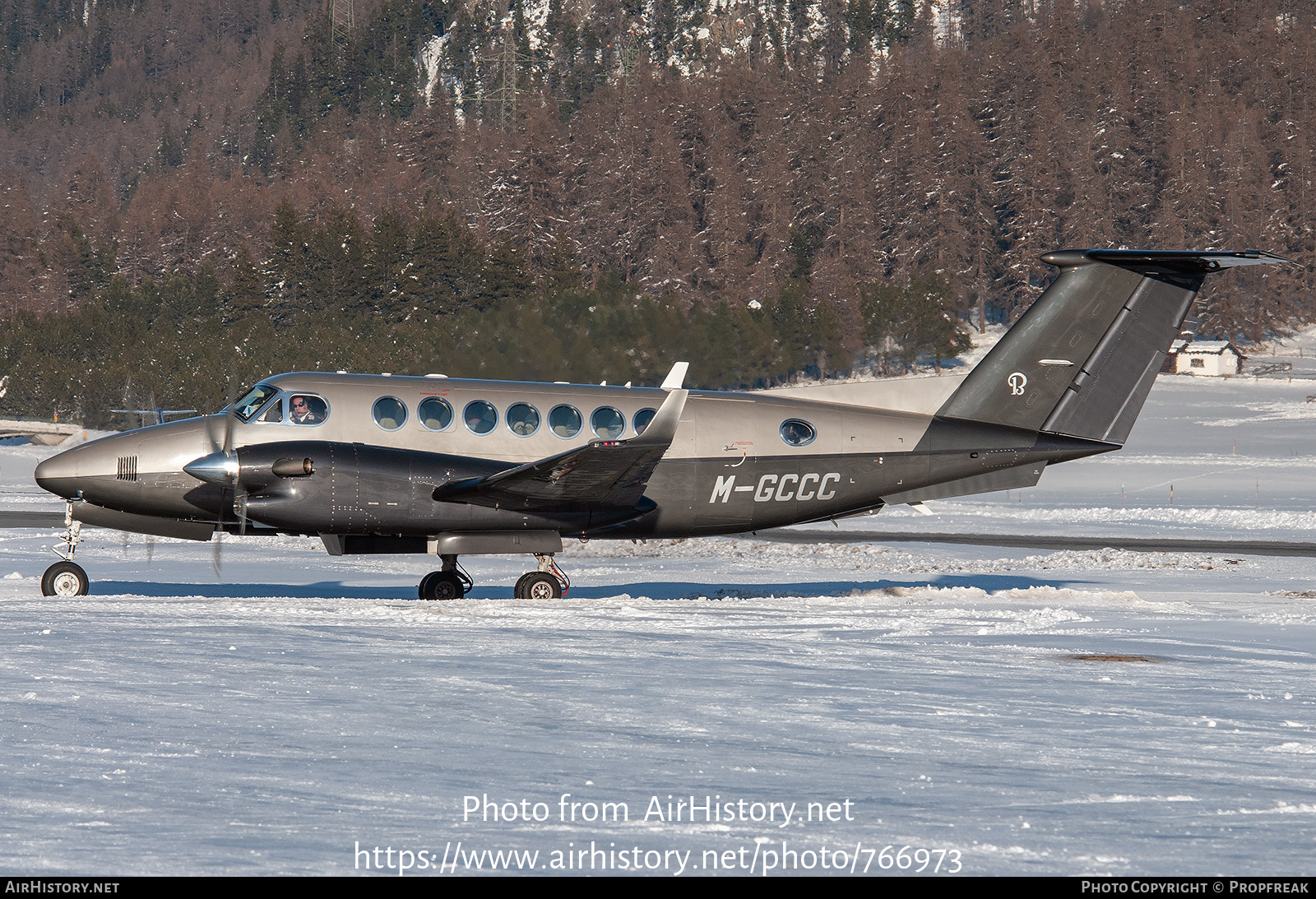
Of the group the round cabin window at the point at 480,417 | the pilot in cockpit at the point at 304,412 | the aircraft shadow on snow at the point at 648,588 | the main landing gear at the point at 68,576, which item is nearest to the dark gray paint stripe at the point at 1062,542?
the aircraft shadow on snow at the point at 648,588

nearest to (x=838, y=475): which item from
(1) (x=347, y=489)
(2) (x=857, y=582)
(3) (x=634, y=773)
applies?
(2) (x=857, y=582)

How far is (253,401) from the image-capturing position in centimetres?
1709

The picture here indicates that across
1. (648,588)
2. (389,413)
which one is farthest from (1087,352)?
(389,413)

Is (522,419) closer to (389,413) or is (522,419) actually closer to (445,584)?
(389,413)

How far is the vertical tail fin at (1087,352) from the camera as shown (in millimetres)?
18797

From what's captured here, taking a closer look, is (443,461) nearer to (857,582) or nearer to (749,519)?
(749,519)

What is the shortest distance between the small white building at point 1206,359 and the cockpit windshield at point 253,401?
9684 cm

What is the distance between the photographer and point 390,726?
8789 mm

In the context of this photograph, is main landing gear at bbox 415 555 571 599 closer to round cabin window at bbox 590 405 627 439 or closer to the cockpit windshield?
round cabin window at bbox 590 405 627 439

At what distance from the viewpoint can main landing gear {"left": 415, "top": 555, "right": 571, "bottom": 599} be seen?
17578 millimetres

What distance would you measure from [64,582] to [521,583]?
591 centimetres

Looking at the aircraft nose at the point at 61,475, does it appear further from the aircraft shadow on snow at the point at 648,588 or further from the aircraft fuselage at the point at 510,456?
the aircraft shadow on snow at the point at 648,588

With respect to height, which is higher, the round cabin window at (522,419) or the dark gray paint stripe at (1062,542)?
the round cabin window at (522,419)

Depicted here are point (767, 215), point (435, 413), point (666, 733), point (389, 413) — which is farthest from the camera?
point (767, 215)
